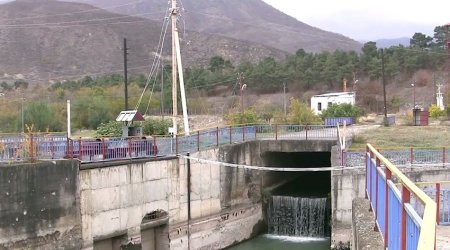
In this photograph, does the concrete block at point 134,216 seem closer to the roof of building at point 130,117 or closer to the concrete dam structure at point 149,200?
the concrete dam structure at point 149,200

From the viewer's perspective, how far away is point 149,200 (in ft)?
63.0

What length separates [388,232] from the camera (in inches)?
230

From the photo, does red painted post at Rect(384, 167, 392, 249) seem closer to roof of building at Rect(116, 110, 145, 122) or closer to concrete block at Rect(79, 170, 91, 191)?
concrete block at Rect(79, 170, 91, 191)

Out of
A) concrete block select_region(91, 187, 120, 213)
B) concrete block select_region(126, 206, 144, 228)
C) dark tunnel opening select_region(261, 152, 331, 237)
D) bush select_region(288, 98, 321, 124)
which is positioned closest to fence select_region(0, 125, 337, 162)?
concrete block select_region(91, 187, 120, 213)

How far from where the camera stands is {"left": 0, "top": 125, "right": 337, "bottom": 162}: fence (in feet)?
53.6

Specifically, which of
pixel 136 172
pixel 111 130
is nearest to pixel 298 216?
pixel 136 172

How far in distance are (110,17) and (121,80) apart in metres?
103

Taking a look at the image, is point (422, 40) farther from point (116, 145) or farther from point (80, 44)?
point (116, 145)

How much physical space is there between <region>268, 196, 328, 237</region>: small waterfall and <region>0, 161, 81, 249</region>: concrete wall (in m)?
10.9

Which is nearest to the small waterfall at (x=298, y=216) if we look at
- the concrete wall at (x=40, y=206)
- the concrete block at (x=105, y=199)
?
the concrete block at (x=105, y=199)

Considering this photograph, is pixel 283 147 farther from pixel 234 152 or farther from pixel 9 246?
pixel 9 246

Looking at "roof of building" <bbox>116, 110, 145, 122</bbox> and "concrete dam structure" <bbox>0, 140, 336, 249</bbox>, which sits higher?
"roof of building" <bbox>116, 110, 145, 122</bbox>

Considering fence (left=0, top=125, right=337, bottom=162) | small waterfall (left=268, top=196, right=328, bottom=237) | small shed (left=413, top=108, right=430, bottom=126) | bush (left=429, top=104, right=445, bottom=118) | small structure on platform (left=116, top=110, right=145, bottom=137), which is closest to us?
fence (left=0, top=125, right=337, bottom=162)

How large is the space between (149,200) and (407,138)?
19.6 m
